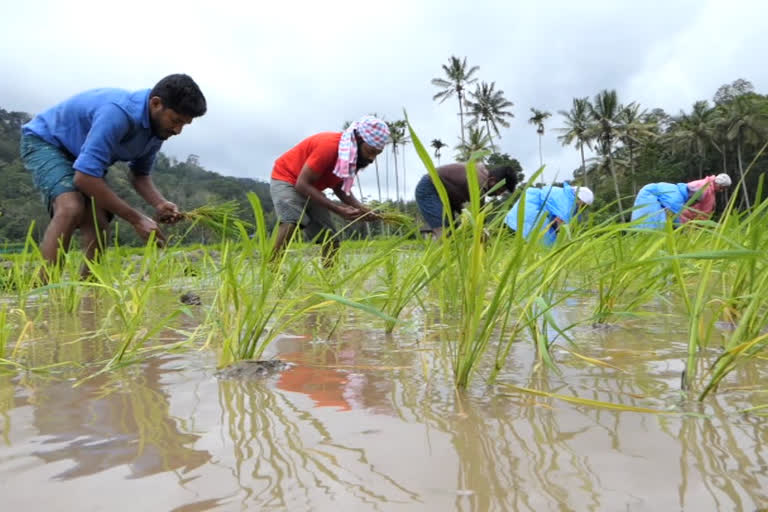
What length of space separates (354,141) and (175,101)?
1025 mm

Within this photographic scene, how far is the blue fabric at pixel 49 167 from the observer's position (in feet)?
8.52

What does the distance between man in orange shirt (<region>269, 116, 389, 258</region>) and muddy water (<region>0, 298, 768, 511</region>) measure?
2127 millimetres

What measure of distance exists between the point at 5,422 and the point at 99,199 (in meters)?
2.01

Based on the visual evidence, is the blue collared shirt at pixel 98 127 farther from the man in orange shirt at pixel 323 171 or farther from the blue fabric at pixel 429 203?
the blue fabric at pixel 429 203

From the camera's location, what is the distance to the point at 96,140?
2.37 m

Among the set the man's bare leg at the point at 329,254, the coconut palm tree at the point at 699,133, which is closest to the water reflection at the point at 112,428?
the man's bare leg at the point at 329,254

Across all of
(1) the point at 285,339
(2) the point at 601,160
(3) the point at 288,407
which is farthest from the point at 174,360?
(2) the point at 601,160

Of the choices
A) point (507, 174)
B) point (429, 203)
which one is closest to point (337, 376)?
point (507, 174)

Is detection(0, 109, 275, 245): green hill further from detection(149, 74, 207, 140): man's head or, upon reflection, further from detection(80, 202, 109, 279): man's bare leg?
detection(149, 74, 207, 140): man's head

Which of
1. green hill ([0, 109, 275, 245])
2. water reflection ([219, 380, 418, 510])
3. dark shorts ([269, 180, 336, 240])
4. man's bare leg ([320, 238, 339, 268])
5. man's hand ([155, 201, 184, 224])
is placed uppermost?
green hill ([0, 109, 275, 245])

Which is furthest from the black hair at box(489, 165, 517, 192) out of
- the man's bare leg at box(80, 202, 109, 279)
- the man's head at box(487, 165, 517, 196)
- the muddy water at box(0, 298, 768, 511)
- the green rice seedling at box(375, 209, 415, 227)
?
the muddy water at box(0, 298, 768, 511)

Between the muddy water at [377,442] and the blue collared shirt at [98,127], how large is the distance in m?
1.72

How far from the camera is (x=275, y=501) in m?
0.45

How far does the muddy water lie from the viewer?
46 cm
